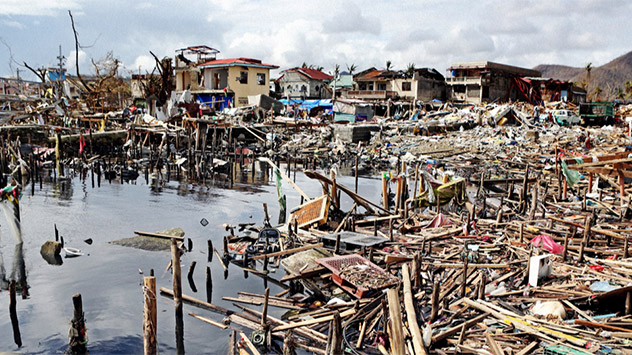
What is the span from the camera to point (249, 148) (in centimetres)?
3972

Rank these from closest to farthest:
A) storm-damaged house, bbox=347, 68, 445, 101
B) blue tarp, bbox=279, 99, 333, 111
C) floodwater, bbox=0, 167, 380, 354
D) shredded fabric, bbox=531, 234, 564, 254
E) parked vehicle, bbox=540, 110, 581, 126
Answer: floodwater, bbox=0, 167, 380, 354
shredded fabric, bbox=531, 234, 564, 254
parked vehicle, bbox=540, 110, 581, 126
blue tarp, bbox=279, 99, 333, 111
storm-damaged house, bbox=347, 68, 445, 101

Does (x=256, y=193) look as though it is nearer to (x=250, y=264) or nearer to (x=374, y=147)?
(x=250, y=264)

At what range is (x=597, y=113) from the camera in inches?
1673

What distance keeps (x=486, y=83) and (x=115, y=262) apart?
162 feet

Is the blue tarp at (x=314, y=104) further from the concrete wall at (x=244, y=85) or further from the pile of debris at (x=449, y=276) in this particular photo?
the pile of debris at (x=449, y=276)

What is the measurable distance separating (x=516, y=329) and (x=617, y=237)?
5731 mm

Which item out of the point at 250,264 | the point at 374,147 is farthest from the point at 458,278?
the point at 374,147

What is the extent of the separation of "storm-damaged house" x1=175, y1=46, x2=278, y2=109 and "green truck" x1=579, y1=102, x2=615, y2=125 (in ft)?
104

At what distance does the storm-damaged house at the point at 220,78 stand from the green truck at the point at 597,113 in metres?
31.6

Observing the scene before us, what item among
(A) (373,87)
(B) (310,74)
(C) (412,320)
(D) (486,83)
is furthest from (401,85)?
(C) (412,320)

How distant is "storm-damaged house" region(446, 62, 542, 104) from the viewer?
55.2m

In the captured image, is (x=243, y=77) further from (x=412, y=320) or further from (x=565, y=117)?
(x=412, y=320)

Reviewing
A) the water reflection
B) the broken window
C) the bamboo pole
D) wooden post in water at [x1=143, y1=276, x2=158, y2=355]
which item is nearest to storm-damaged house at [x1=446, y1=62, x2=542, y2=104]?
the broken window

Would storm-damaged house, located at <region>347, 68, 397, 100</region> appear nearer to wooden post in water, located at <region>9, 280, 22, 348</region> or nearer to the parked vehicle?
the parked vehicle
